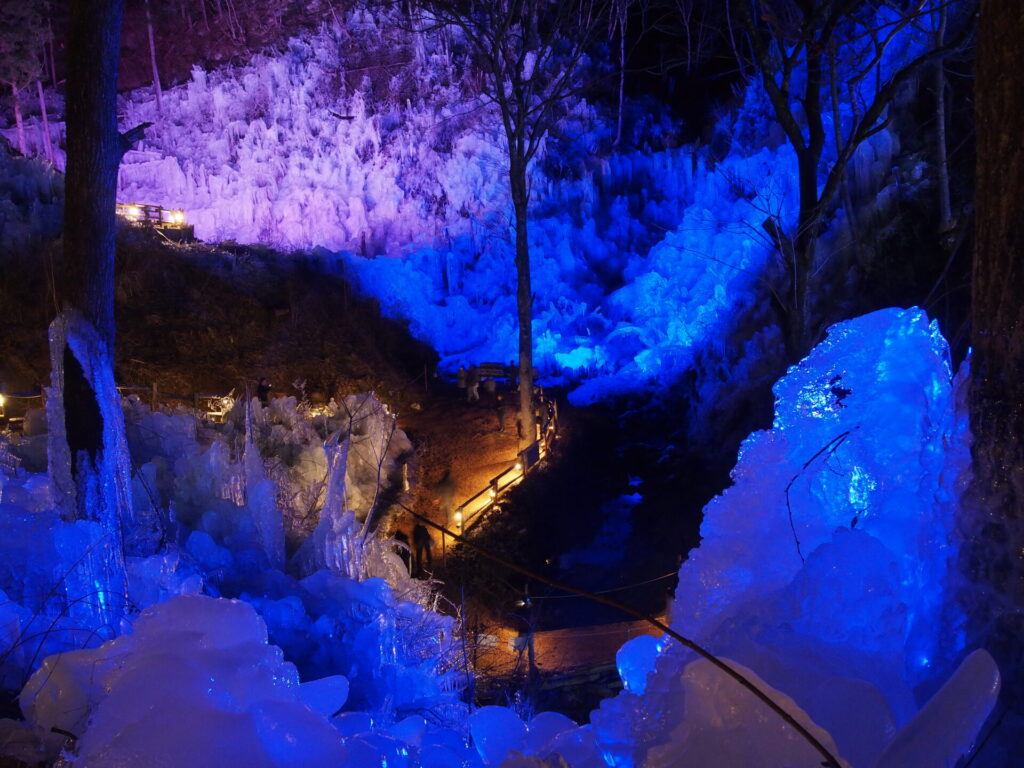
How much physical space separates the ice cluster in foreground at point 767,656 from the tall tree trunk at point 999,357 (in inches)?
3.0

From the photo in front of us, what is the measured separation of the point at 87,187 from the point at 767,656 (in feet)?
16.3

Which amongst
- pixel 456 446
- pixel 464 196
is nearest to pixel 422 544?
pixel 456 446

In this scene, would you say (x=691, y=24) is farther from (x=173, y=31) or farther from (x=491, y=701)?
(x=173, y=31)

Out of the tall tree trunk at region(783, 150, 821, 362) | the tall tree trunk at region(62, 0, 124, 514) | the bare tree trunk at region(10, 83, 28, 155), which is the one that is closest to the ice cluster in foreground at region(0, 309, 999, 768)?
the tall tree trunk at region(62, 0, 124, 514)

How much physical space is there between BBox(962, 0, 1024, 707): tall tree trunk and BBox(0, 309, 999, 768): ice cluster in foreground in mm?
77

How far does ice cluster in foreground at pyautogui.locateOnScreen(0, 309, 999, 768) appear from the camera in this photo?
4.30 feet

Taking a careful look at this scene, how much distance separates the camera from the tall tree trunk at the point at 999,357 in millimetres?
1518

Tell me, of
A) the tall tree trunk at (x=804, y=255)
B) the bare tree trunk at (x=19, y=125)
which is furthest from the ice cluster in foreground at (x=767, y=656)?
the bare tree trunk at (x=19, y=125)

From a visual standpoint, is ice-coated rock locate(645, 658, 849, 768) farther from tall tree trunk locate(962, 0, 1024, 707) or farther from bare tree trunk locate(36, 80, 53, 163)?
bare tree trunk locate(36, 80, 53, 163)

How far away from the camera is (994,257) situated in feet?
5.41

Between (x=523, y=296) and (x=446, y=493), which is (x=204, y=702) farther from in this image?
(x=523, y=296)

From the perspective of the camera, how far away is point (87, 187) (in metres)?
4.75

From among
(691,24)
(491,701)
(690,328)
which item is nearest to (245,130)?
(691,24)

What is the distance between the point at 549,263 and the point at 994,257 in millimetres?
20348
